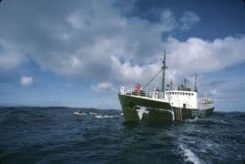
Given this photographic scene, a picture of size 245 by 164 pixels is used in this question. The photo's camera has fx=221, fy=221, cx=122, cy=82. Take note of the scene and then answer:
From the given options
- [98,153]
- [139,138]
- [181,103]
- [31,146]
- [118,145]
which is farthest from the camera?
[181,103]

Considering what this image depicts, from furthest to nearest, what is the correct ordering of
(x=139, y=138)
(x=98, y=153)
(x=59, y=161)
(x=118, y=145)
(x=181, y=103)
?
1. (x=181, y=103)
2. (x=139, y=138)
3. (x=118, y=145)
4. (x=98, y=153)
5. (x=59, y=161)

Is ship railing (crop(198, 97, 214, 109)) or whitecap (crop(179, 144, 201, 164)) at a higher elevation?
ship railing (crop(198, 97, 214, 109))

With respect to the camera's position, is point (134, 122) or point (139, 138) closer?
point (139, 138)

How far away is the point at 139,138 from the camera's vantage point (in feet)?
68.4

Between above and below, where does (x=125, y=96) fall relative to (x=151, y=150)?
above

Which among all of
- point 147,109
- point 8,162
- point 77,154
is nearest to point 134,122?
point 147,109

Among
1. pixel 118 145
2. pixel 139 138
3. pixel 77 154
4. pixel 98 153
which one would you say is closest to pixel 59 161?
pixel 77 154

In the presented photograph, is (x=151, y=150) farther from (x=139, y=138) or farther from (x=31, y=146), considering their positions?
(x=31, y=146)

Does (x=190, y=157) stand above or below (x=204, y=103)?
below

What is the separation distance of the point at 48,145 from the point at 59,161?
4831 millimetres

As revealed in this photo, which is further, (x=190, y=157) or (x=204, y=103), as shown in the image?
(x=204, y=103)

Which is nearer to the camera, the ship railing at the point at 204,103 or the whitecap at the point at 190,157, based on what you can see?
the whitecap at the point at 190,157

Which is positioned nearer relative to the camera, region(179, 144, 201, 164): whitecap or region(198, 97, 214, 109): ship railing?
region(179, 144, 201, 164): whitecap

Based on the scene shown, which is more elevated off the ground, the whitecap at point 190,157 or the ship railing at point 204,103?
the ship railing at point 204,103
